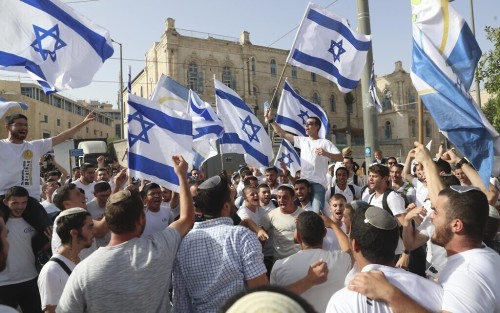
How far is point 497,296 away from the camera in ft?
6.43

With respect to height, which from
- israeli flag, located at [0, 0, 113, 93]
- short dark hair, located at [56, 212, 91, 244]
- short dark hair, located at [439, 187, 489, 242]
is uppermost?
israeli flag, located at [0, 0, 113, 93]

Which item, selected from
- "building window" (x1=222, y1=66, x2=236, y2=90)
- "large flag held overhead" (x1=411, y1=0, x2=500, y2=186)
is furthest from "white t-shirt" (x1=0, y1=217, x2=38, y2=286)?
"building window" (x1=222, y1=66, x2=236, y2=90)

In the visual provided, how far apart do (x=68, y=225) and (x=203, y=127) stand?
6.20 metres

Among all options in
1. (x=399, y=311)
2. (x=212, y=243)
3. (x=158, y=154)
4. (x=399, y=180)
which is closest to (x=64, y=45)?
(x=158, y=154)

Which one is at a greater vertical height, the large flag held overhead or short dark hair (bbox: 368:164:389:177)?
the large flag held overhead

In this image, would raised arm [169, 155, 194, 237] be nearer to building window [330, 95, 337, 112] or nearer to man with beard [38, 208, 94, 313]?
man with beard [38, 208, 94, 313]

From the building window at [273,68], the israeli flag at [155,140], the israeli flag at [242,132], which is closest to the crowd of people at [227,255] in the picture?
the israeli flag at [155,140]

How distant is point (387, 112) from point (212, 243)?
61.0 m

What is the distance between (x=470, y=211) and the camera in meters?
2.30

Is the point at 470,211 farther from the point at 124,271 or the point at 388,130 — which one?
the point at 388,130

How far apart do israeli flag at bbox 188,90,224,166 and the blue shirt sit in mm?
6245

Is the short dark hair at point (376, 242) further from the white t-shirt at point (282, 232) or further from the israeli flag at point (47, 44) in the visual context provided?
the israeli flag at point (47, 44)

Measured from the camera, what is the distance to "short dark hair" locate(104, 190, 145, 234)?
267 cm

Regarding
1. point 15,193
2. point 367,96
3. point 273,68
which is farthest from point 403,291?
point 273,68
